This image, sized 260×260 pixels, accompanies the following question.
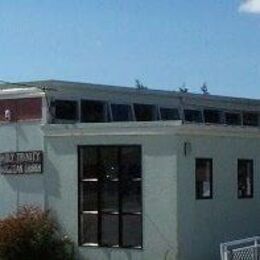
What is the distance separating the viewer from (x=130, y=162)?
1777 centimetres

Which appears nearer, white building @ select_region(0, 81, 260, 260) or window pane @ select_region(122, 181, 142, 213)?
white building @ select_region(0, 81, 260, 260)

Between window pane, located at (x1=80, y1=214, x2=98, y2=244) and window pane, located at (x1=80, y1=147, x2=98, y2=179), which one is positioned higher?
window pane, located at (x1=80, y1=147, x2=98, y2=179)

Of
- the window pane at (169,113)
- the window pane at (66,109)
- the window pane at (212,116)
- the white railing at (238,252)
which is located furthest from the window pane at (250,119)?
the white railing at (238,252)

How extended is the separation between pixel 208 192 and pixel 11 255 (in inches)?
190

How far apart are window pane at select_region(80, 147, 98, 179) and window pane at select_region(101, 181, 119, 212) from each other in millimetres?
393

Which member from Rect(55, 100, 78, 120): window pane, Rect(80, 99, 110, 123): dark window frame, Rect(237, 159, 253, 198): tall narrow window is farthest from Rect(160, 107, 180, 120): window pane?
Rect(237, 159, 253, 198): tall narrow window

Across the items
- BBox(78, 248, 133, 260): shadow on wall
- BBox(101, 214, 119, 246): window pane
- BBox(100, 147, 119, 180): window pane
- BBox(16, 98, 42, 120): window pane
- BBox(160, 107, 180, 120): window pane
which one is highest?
BBox(160, 107, 180, 120): window pane

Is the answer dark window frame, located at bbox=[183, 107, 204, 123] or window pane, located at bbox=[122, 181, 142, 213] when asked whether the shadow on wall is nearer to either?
window pane, located at bbox=[122, 181, 142, 213]

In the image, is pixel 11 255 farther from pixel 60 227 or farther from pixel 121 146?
pixel 121 146

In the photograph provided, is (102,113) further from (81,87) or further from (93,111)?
(81,87)

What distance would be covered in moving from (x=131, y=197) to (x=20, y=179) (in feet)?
11.4

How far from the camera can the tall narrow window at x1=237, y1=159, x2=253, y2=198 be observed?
774 inches

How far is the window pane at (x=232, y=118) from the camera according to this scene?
88.1 ft

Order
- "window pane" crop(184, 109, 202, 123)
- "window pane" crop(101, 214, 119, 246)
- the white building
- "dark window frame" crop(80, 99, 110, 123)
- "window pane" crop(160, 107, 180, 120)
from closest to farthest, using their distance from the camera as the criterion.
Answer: the white building, "window pane" crop(101, 214, 119, 246), "dark window frame" crop(80, 99, 110, 123), "window pane" crop(160, 107, 180, 120), "window pane" crop(184, 109, 202, 123)
